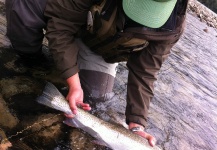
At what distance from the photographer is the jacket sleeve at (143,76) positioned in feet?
10.3

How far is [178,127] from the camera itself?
417 cm

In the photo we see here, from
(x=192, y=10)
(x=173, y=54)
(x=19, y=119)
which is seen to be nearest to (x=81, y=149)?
→ (x=19, y=119)

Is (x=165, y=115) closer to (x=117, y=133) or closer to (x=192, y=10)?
(x=117, y=133)

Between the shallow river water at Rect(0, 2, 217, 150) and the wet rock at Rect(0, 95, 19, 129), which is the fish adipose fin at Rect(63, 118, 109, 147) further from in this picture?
the wet rock at Rect(0, 95, 19, 129)

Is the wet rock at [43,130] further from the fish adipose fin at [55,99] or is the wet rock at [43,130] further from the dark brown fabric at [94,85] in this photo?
the dark brown fabric at [94,85]

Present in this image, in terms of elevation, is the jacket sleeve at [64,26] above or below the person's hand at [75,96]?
above

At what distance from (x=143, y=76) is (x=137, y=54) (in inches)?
8.7

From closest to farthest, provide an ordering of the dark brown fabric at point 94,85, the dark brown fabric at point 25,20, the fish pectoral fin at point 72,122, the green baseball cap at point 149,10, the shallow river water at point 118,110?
the green baseball cap at point 149,10, the shallow river water at point 118,110, the fish pectoral fin at point 72,122, the dark brown fabric at point 25,20, the dark brown fabric at point 94,85

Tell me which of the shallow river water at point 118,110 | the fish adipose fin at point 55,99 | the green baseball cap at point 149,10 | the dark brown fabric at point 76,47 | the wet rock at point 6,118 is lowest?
the shallow river water at point 118,110

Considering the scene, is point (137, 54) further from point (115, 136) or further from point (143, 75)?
point (115, 136)

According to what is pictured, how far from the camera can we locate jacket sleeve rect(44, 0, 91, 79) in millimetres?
2789

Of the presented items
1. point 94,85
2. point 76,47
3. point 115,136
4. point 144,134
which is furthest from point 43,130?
point 94,85

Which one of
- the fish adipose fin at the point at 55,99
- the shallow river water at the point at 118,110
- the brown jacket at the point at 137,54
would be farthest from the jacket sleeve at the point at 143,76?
the fish adipose fin at the point at 55,99

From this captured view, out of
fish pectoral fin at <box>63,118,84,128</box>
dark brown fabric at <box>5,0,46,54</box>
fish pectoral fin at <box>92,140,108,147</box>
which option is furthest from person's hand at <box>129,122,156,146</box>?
dark brown fabric at <box>5,0,46,54</box>
